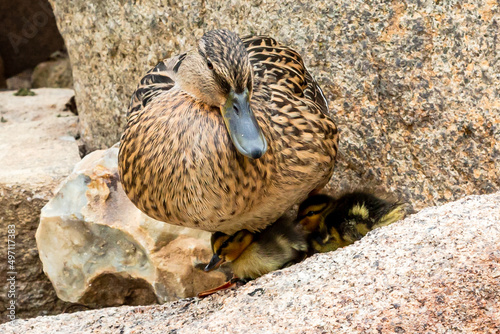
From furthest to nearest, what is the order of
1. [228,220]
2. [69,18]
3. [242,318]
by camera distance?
1. [69,18]
2. [228,220]
3. [242,318]

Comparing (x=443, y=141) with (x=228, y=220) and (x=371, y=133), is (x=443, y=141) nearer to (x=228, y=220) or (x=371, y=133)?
(x=371, y=133)

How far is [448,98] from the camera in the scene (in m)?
3.26

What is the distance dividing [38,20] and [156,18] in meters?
3.43

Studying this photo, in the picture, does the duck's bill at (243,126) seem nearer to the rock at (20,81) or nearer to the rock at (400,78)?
the rock at (400,78)

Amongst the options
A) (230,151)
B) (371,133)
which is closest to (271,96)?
(230,151)

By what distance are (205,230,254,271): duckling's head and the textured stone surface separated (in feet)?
1.53

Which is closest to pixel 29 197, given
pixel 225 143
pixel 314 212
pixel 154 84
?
pixel 154 84

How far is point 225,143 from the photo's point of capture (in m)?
2.52

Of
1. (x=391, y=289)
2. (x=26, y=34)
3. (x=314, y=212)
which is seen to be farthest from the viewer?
(x=26, y=34)

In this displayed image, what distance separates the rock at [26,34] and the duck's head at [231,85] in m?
4.84

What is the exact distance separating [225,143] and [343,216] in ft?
2.86

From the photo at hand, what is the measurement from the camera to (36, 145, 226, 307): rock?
11.6ft

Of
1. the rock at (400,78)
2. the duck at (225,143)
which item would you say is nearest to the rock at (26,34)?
the rock at (400,78)

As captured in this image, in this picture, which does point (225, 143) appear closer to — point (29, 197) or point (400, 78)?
point (400, 78)
